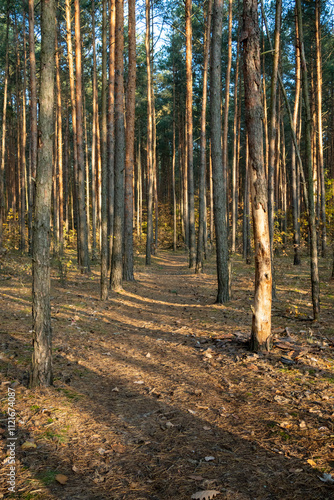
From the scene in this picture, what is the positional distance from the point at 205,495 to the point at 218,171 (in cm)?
804

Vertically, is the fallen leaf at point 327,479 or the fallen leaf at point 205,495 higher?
the fallen leaf at point 327,479

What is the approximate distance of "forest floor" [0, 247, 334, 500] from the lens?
2.71m

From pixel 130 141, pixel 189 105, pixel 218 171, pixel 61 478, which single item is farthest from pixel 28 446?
pixel 189 105

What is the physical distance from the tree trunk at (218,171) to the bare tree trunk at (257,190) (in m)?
3.80

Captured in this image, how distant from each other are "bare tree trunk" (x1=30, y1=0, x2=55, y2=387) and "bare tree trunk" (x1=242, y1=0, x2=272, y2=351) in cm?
297

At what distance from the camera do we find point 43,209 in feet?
13.2

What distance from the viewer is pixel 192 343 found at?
6348 mm

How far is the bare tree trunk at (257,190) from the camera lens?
18.0ft

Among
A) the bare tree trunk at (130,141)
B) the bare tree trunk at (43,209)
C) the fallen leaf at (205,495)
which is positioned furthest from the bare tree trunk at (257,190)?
the bare tree trunk at (130,141)

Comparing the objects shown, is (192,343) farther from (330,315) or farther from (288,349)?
(330,315)

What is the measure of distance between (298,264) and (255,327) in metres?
12.4

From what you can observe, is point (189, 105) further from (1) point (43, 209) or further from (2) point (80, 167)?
(1) point (43, 209)

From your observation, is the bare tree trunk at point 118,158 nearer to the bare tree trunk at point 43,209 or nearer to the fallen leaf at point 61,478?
the bare tree trunk at point 43,209

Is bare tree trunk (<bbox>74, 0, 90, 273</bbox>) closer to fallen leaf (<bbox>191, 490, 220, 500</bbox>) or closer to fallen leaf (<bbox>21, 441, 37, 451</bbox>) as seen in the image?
fallen leaf (<bbox>21, 441, 37, 451</bbox>)
